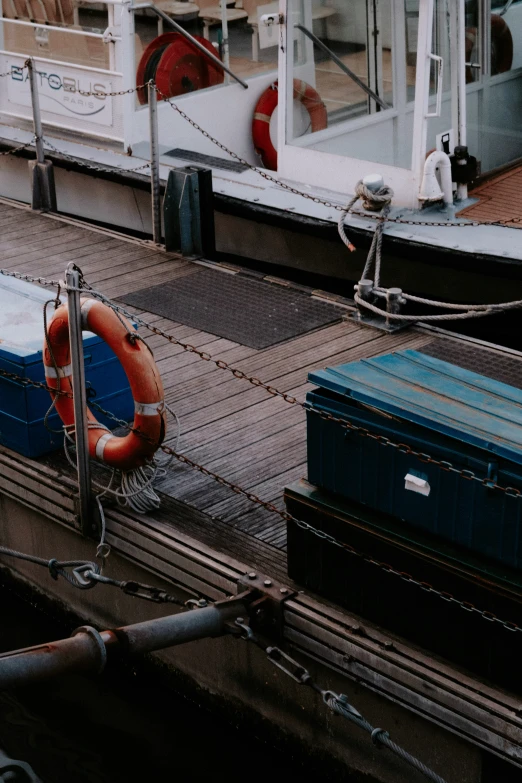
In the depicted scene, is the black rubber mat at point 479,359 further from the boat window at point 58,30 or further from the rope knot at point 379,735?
the boat window at point 58,30

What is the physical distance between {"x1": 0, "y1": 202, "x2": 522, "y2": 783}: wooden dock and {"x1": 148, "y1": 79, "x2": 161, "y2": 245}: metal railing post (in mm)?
751

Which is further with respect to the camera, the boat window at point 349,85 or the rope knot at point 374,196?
the boat window at point 349,85

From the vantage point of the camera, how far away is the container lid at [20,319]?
5430mm

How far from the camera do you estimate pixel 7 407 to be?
5.55 metres

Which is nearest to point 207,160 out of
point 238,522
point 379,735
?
point 238,522

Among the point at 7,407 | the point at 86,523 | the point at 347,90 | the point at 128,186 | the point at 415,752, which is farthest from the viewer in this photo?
the point at 128,186

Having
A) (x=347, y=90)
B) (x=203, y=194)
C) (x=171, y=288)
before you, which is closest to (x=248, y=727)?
(x=171, y=288)

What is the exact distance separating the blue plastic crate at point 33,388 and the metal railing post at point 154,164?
2.68 m

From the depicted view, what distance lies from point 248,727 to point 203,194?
4.23 metres

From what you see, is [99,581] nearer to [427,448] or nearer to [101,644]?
[101,644]

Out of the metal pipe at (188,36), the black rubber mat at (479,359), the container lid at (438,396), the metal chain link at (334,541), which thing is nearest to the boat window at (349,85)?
the metal pipe at (188,36)

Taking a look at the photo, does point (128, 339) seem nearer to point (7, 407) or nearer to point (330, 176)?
point (7, 407)

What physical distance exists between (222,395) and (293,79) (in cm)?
321

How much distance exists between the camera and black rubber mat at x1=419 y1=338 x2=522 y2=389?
250 inches
